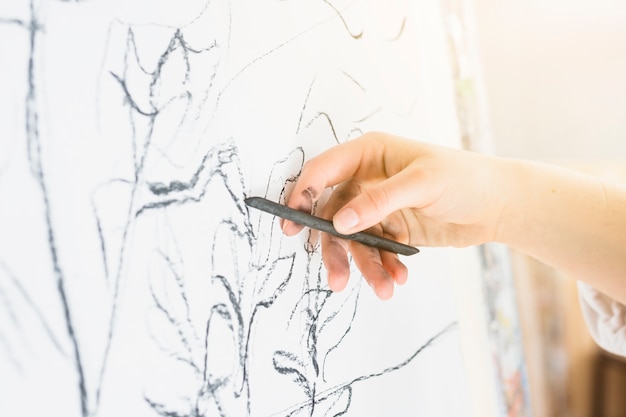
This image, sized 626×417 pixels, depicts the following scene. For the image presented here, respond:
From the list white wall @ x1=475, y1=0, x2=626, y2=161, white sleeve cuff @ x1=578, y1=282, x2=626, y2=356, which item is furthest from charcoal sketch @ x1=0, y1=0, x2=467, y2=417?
white wall @ x1=475, y1=0, x2=626, y2=161

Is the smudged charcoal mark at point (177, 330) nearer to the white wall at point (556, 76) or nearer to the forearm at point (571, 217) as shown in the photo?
the forearm at point (571, 217)

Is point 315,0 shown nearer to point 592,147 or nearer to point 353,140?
point 353,140

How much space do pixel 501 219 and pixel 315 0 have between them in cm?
31

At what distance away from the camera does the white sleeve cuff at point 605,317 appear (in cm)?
70

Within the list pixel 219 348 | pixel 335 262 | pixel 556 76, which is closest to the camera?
pixel 219 348

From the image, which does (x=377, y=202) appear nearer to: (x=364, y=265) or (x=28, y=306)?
(x=364, y=265)

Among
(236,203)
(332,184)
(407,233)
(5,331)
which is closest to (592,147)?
(407,233)

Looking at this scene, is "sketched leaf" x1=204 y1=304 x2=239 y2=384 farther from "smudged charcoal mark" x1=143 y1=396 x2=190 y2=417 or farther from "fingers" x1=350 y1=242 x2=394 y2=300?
"fingers" x1=350 y1=242 x2=394 y2=300

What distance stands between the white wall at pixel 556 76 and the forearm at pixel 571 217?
721 millimetres

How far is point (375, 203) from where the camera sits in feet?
1.60

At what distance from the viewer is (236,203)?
1.47ft

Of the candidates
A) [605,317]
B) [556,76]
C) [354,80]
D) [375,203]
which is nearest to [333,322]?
[375,203]

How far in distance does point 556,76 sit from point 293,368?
1.07 meters

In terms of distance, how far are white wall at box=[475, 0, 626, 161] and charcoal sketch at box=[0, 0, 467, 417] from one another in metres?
0.82
